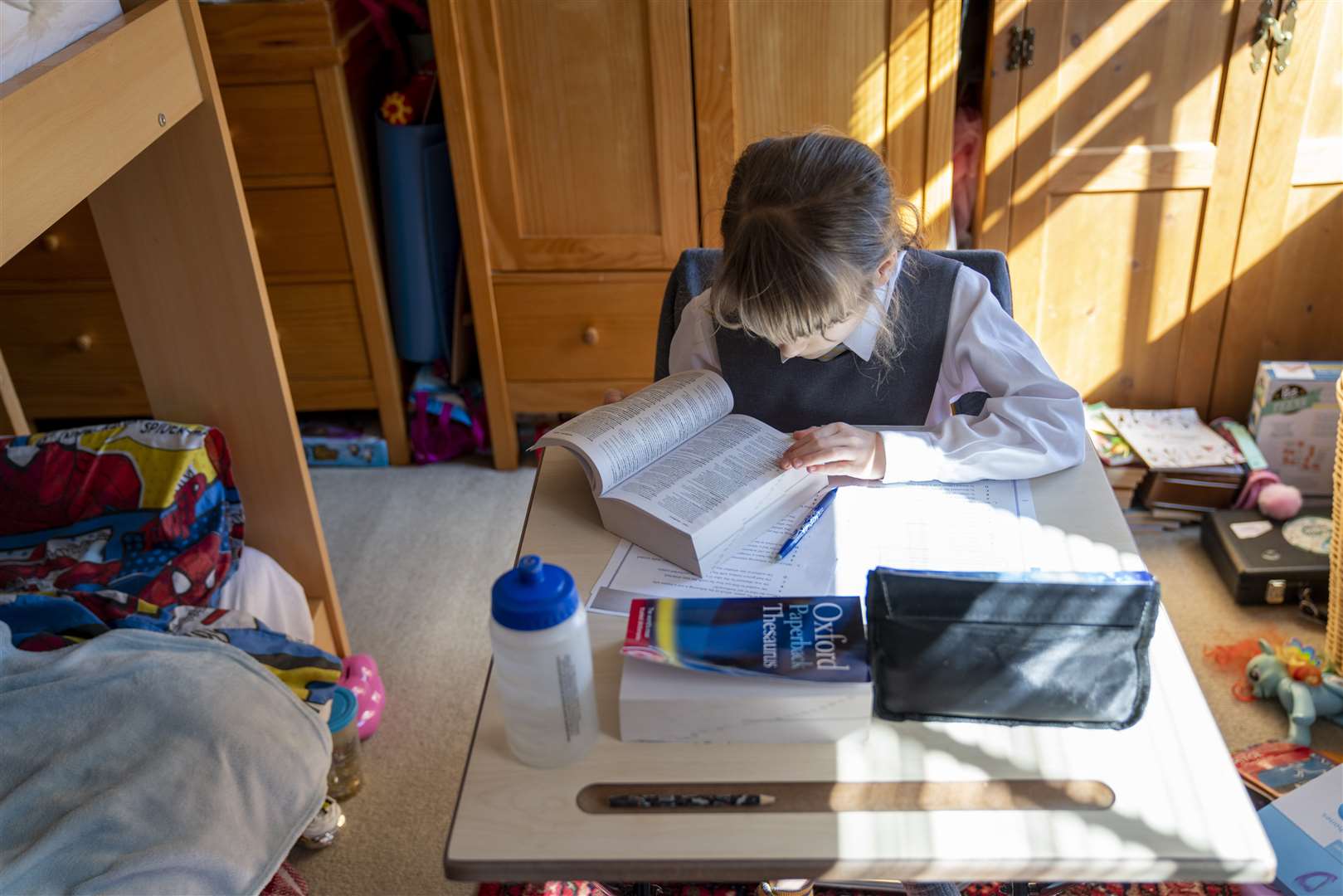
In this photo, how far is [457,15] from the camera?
2.20 m

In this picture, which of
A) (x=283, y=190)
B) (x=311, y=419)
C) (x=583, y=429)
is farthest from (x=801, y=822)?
(x=311, y=419)

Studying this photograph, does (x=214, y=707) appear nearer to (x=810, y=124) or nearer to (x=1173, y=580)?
(x=810, y=124)

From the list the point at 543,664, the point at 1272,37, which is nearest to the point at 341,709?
the point at 543,664

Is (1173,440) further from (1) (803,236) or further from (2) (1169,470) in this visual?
(1) (803,236)

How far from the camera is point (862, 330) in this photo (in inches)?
56.4

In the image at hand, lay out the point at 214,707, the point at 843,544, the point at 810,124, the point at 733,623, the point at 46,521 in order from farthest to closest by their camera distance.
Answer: the point at 810,124 → the point at 46,521 → the point at 214,707 → the point at 843,544 → the point at 733,623

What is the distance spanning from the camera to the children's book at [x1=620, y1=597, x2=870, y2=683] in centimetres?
89

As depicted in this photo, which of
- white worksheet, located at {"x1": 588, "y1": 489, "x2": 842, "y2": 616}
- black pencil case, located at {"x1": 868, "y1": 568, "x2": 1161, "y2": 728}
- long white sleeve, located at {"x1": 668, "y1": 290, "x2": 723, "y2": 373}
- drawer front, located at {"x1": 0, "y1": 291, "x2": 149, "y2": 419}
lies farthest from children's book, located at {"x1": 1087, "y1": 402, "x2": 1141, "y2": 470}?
drawer front, located at {"x1": 0, "y1": 291, "x2": 149, "y2": 419}

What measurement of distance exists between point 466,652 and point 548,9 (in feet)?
4.08

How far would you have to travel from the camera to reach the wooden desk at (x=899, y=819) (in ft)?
2.65

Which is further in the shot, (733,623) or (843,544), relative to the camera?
(843,544)

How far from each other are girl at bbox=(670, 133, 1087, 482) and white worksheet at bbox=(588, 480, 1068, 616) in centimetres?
5

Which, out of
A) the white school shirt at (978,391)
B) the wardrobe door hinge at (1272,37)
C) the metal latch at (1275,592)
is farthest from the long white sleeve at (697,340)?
the wardrobe door hinge at (1272,37)

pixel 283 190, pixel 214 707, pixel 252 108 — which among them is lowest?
pixel 214 707
